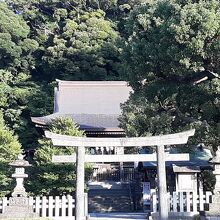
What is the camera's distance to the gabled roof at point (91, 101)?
83.6 ft

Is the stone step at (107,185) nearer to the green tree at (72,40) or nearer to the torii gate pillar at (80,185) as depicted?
the torii gate pillar at (80,185)

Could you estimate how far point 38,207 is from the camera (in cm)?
1367

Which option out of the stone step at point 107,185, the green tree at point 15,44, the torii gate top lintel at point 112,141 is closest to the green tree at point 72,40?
the green tree at point 15,44

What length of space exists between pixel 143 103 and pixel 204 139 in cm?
265

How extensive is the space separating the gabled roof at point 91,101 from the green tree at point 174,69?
26.6 ft

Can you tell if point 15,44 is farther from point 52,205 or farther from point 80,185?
point 80,185

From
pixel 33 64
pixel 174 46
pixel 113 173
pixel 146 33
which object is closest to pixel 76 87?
pixel 113 173

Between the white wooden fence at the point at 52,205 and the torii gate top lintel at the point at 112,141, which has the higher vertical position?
the torii gate top lintel at the point at 112,141

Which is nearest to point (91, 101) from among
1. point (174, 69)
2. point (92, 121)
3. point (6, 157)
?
point (92, 121)

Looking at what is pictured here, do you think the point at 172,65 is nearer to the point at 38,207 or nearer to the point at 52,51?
the point at 38,207

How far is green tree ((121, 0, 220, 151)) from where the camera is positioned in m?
13.5

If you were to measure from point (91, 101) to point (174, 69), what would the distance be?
15.1 metres

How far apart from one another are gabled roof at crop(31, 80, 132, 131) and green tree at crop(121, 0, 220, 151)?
812 centimetres

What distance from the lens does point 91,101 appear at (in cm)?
2920
